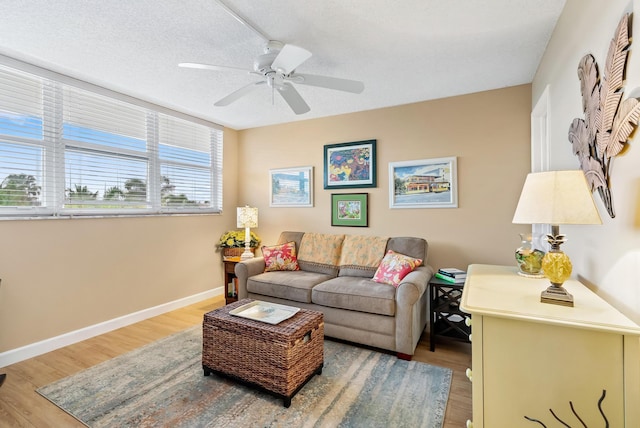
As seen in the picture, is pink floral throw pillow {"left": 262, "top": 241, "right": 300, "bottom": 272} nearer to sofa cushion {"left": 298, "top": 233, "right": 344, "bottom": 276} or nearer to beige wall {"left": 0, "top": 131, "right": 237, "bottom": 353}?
sofa cushion {"left": 298, "top": 233, "right": 344, "bottom": 276}

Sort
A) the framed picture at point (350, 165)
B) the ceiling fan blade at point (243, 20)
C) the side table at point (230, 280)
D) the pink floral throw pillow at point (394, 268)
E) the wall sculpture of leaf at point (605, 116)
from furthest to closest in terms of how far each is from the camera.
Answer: the side table at point (230, 280) → the framed picture at point (350, 165) → the pink floral throw pillow at point (394, 268) → the ceiling fan blade at point (243, 20) → the wall sculpture of leaf at point (605, 116)

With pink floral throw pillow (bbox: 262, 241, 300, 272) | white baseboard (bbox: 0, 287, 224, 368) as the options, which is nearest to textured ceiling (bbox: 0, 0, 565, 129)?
pink floral throw pillow (bbox: 262, 241, 300, 272)

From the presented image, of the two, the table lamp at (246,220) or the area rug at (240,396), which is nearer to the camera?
the area rug at (240,396)

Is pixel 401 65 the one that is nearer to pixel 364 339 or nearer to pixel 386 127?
pixel 386 127

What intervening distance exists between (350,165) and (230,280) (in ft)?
7.04

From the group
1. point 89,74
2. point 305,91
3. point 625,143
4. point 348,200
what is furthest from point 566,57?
point 89,74

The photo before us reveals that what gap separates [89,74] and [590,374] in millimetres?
3880

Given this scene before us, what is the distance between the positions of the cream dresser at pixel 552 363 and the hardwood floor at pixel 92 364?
2.62 feet

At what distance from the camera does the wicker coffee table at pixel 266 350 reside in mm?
1868

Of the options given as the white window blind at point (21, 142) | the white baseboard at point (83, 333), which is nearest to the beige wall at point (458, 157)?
the white baseboard at point (83, 333)

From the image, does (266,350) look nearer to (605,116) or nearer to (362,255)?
(362,255)

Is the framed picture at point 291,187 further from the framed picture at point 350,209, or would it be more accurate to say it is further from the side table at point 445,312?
the side table at point 445,312

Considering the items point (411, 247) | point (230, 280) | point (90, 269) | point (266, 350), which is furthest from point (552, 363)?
point (90, 269)

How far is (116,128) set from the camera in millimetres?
3131
